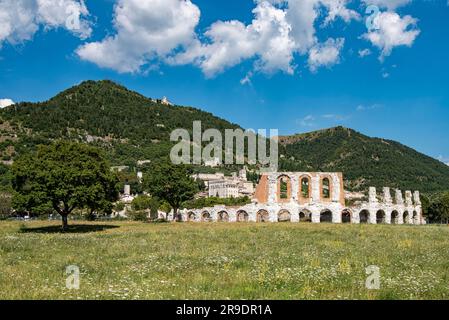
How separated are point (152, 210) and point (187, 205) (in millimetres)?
9333

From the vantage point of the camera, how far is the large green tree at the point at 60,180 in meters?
37.4

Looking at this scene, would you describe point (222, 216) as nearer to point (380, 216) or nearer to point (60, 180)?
point (380, 216)

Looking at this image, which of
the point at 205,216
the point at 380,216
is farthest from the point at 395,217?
the point at 205,216

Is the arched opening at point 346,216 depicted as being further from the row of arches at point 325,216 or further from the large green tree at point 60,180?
the large green tree at point 60,180

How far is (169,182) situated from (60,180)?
869 inches

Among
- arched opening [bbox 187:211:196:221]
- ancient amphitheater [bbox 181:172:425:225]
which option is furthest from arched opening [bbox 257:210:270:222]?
arched opening [bbox 187:211:196:221]

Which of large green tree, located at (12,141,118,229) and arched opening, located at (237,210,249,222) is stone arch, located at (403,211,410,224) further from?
large green tree, located at (12,141,118,229)

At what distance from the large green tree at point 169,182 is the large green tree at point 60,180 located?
53.3ft

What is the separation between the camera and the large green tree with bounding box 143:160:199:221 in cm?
5859

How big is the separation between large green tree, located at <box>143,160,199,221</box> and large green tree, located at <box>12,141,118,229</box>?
53.3 ft

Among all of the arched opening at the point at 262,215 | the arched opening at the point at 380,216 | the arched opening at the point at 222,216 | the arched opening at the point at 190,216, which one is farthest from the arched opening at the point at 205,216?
the arched opening at the point at 380,216

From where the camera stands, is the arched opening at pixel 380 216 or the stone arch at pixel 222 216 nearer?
the arched opening at pixel 380 216

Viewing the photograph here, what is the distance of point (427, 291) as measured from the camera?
452 inches

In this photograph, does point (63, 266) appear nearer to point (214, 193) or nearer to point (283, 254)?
point (283, 254)
